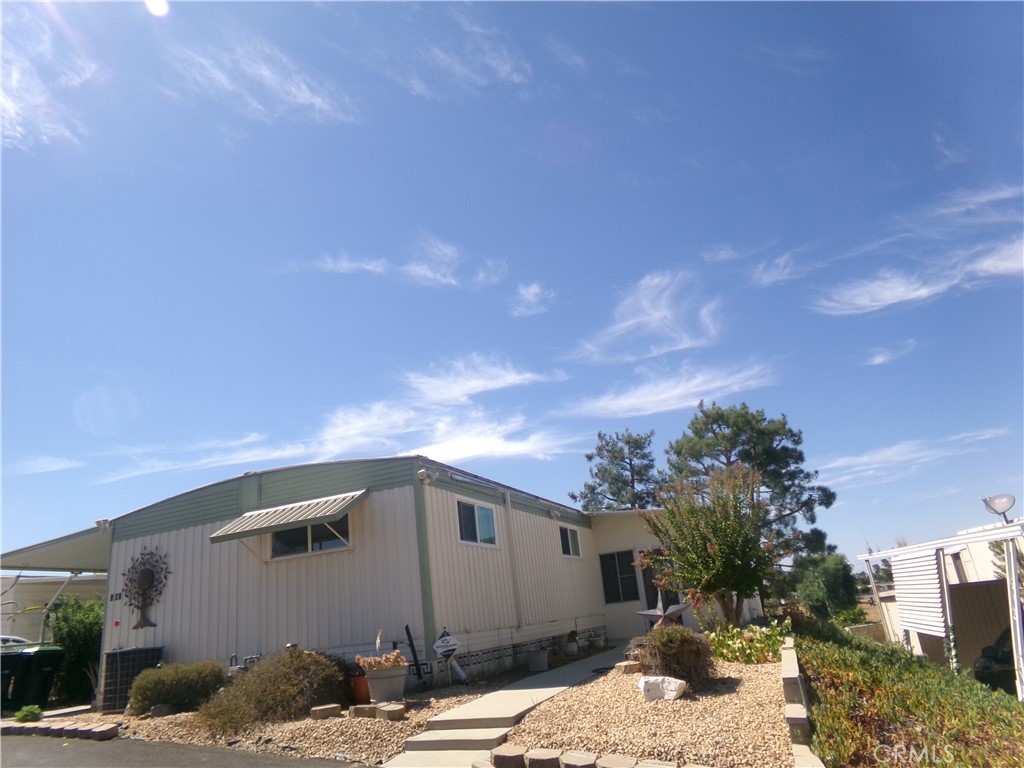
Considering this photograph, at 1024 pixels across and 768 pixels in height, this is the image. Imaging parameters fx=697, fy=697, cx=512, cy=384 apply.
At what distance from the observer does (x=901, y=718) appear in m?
5.93

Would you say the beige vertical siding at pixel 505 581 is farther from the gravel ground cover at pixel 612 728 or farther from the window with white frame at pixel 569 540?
the gravel ground cover at pixel 612 728

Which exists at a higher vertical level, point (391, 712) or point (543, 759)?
point (391, 712)

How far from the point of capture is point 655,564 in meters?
11.5

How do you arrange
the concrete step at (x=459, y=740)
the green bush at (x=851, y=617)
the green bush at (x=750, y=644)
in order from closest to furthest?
the concrete step at (x=459, y=740) < the green bush at (x=750, y=644) < the green bush at (x=851, y=617)

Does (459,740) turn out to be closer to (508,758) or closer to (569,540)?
(508,758)

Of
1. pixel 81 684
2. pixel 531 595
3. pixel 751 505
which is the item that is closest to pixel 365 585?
pixel 531 595

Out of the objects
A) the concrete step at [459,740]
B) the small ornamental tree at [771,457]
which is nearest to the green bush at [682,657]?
the concrete step at [459,740]

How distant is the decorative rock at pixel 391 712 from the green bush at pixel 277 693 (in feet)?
3.39

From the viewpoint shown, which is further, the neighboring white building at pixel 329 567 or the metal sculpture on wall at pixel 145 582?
the metal sculpture on wall at pixel 145 582

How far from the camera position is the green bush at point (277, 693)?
7922mm

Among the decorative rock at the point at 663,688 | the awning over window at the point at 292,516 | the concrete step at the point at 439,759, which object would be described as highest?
the awning over window at the point at 292,516

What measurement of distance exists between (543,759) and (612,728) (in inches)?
35.9

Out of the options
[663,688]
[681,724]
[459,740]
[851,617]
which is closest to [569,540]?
[663,688]

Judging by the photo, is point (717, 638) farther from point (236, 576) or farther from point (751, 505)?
point (236, 576)
